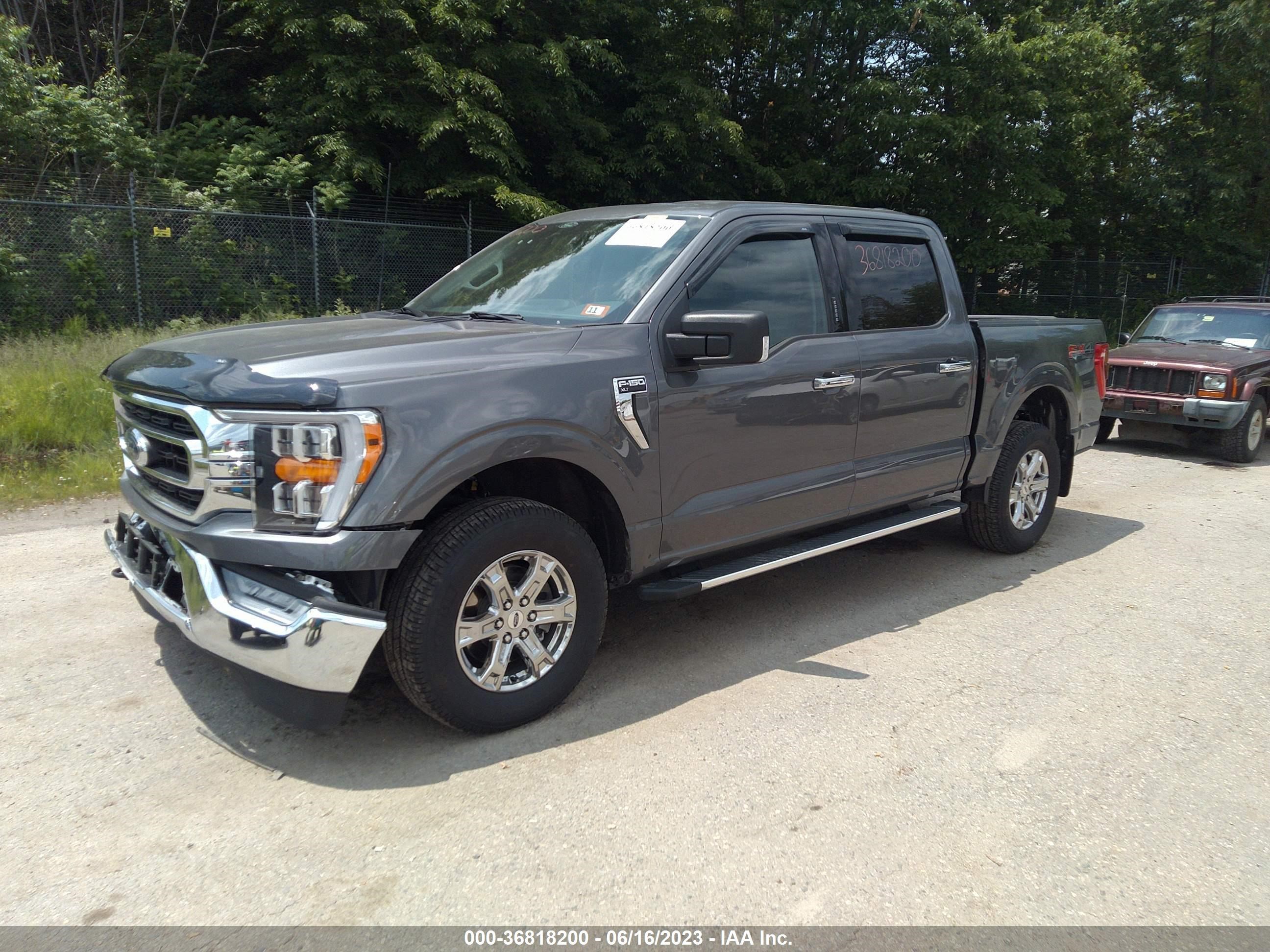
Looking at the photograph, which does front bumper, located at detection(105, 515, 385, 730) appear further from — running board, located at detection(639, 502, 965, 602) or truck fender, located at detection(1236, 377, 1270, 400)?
truck fender, located at detection(1236, 377, 1270, 400)

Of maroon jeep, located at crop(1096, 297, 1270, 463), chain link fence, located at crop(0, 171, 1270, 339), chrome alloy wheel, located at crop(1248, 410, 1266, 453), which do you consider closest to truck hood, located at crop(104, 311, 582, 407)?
maroon jeep, located at crop(1096, 297, 1270, 463)

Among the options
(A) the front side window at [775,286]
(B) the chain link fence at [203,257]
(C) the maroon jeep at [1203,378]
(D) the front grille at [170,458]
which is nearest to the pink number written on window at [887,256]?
(A) the front side window at [775,286]

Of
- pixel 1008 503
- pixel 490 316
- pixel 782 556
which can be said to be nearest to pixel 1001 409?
pixel 1008 503

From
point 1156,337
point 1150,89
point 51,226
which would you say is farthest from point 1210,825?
point 1150,89

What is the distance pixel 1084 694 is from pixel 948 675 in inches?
22.3

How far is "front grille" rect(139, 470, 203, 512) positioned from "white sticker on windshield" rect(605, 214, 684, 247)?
2136 millimetres

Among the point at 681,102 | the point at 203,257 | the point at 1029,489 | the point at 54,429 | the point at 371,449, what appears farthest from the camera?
the point at 681,102

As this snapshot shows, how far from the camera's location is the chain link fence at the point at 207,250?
12.2 m

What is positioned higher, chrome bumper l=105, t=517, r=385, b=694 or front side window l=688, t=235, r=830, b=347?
front side window l=688, t=235, r=830, b=347

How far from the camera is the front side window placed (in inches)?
169

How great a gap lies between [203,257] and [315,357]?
38.0 feet

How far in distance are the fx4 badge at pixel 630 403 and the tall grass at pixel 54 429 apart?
4.50 metres

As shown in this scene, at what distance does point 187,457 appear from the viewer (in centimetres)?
334

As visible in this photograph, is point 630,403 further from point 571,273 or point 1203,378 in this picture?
point 1203,378
